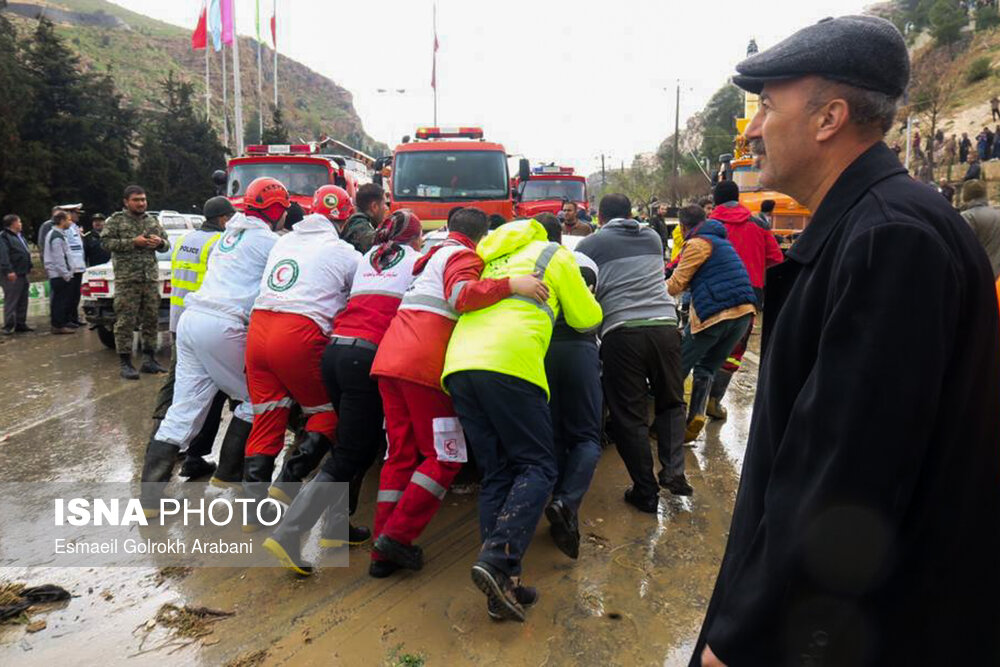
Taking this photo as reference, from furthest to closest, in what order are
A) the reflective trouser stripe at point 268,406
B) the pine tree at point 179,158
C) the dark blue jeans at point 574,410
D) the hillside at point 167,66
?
1. the hillside at point 167,66
2. the pine tree at point 179,158
3. the reflective trouser stripe at point 268,406
4. the dark blue jeans at point 574,410

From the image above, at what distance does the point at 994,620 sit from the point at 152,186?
97.8ft

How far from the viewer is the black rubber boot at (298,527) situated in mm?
3402

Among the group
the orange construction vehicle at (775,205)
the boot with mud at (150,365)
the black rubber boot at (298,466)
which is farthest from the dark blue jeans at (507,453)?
the orange construction vehicle at (775,205)

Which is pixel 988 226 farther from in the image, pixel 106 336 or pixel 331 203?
pixel 106 336

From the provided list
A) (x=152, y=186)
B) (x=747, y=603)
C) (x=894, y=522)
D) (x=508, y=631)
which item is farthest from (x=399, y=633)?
(x=152, y=186)

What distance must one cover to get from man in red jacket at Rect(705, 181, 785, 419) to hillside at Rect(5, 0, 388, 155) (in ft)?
153

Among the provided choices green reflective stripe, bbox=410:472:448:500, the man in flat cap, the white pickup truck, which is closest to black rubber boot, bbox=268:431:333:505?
green reflective stripe, bbox=410:472:448:500

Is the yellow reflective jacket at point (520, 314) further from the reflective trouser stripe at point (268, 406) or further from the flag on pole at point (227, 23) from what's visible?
the flag on pole at point (227, 23)

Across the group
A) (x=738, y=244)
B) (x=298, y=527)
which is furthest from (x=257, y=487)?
(x=738, y=244)

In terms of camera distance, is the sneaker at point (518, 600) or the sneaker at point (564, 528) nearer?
the sneaker at point (518, 600)

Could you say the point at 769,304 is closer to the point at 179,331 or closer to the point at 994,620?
the point at 994,620

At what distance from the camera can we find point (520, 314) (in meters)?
3.21

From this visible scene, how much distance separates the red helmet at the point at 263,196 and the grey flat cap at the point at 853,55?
390 centimetres

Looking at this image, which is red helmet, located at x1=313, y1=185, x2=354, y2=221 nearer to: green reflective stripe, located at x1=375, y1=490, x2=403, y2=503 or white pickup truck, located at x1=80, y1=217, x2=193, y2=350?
green reflective stripe, located at x1=375, y1=490, x2=403, y2=503
